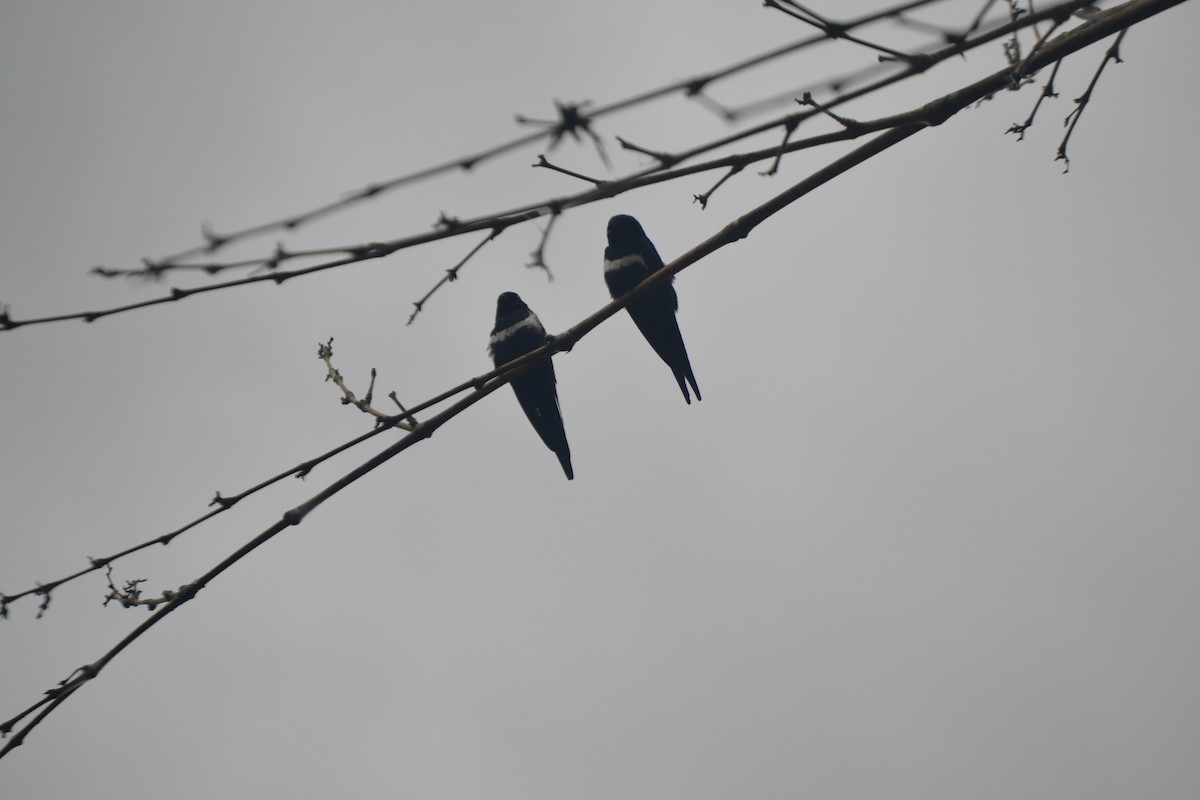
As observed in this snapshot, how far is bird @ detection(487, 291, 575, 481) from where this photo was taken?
752 cm

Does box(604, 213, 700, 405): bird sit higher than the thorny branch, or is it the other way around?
box(604, 213, 700, 405): bird

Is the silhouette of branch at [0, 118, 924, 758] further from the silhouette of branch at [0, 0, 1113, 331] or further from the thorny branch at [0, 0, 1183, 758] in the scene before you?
the silhouette of branch at [0, 0, 1113, 331]

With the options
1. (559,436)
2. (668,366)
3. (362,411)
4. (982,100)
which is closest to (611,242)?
(668,366)

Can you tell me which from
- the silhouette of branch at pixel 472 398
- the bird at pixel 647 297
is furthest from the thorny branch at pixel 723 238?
the bird at pixel 647 297

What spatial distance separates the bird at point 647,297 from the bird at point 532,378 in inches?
36.3

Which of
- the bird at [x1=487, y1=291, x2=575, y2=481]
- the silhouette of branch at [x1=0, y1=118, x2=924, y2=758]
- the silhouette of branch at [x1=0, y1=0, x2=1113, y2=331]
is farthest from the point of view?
the bird at [x1=487, y1=291, x2=575, y2=481]

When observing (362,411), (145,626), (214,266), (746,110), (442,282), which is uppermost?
(362,411)

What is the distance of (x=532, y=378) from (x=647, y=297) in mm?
1308

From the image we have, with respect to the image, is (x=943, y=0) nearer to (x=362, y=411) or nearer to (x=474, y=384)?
(x=474, y=384)

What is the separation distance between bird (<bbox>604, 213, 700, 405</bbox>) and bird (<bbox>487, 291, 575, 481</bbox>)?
0.92 metres

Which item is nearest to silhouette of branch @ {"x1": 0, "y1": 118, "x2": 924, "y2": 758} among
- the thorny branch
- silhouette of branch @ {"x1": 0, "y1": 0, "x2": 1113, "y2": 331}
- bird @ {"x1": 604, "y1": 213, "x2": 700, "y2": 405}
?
the thorny branch

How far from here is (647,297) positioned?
23.9 feet

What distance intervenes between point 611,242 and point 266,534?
252 inches

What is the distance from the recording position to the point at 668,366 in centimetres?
773
